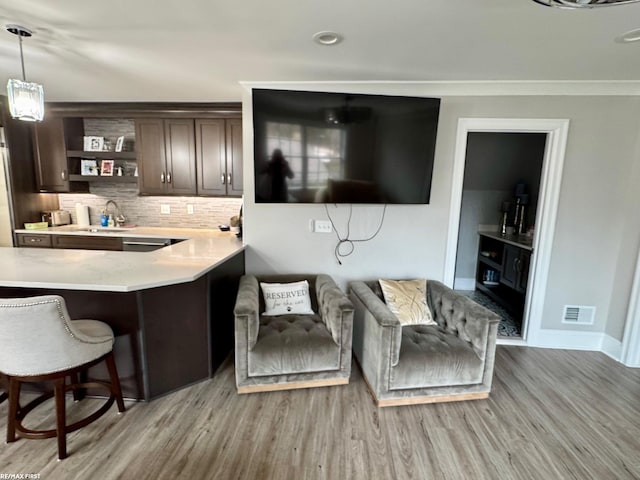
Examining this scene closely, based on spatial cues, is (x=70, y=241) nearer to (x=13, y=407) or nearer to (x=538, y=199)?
(x=13, y=407)

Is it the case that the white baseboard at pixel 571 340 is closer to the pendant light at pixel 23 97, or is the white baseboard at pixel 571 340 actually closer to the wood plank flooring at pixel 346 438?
the wood plank flooring at pixel 346 438

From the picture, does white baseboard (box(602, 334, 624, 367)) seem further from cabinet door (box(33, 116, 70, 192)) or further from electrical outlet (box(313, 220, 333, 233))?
cabinet door (box(33, 116, 70, 192))

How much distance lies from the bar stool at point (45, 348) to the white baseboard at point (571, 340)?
367 cm

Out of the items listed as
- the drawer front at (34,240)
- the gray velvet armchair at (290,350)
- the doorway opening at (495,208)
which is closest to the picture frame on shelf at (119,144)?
the drawer front at (34,240)

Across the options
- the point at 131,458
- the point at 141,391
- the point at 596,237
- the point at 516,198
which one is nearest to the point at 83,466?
the point at 131,458

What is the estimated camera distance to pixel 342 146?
2654 mm

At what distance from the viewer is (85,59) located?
237cm

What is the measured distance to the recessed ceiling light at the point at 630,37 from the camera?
1794 millimetres

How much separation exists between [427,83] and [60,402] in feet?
11.1

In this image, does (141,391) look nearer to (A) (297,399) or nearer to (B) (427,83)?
(A) (297,399)

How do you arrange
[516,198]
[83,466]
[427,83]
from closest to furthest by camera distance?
1. [83,466]
2. [427,83]
3. [516,198]

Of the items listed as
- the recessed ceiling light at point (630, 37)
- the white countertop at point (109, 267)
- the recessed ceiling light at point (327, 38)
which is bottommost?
the white countertop at point (109, 267)

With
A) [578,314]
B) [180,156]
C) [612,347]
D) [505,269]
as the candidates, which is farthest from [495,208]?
[180,156]

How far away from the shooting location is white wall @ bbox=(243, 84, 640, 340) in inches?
109
